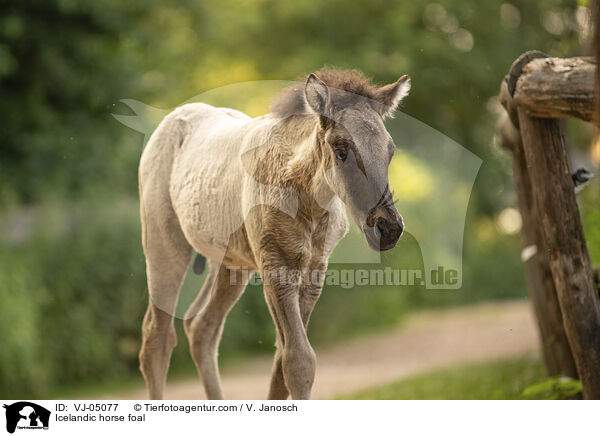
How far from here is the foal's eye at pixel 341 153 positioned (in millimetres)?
2885

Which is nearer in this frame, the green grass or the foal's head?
the foal's head

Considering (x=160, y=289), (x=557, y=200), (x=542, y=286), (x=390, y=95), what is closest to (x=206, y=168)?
(x=160, y=289)

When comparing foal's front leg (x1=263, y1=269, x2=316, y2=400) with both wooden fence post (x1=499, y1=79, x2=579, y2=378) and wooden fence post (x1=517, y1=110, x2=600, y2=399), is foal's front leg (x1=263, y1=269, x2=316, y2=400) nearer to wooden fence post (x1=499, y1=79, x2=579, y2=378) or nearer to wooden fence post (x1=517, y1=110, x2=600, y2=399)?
wooden fence post (x1=517, y1=110, x2=600, y2=399)

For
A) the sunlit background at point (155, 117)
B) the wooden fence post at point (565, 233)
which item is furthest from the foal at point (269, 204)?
the wooden fence post at point (565, 233)

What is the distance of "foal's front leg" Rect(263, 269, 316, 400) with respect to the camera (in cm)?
319

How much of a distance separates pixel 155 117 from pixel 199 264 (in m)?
0.88

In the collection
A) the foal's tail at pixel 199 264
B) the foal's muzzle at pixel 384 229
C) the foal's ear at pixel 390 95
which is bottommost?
the foal's muzzle at pixel 384 229

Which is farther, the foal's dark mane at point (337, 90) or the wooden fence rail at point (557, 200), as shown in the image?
the wooden fence rail at point (557, 200)

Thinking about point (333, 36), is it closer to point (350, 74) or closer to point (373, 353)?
point (350, 74)

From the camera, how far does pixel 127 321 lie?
7.17 meters

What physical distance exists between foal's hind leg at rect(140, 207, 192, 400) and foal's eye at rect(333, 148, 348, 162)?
134 centimetres

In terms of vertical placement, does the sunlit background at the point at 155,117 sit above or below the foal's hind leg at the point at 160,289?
above

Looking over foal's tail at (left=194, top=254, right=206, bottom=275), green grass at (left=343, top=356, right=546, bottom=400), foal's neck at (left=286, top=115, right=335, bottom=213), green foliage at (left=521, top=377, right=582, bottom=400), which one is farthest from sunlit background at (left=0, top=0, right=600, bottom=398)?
Result: green foliage at (left=521, top=377, right=582, bottom=400)

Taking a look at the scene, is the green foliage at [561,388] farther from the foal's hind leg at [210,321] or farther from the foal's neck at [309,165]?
the foal's neck at [309,165]
